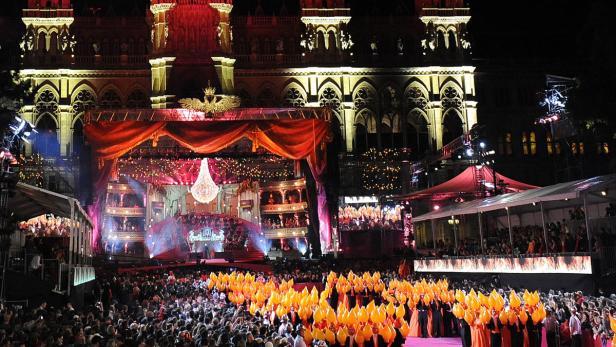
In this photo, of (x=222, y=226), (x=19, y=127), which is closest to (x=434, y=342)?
(x=19, y=127)

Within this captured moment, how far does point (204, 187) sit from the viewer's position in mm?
42656

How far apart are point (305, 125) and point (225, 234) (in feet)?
38.9

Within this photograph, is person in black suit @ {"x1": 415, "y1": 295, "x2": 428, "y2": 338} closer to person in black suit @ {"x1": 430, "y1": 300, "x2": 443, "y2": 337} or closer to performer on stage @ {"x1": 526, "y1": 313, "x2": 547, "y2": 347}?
person in black suit @ {"x1": 430, "y1": 300, "x2": 443, "y2": 337}

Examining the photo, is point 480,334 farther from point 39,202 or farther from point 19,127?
point 19,127

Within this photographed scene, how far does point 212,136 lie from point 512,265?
15.8m

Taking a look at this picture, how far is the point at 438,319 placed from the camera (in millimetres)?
19656

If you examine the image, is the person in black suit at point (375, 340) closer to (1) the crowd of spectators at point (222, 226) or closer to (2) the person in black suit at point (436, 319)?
(2) the person in black suit at point (436, 319)

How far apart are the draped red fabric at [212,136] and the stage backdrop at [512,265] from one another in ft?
25.3

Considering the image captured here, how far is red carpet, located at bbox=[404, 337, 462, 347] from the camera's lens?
18297mm

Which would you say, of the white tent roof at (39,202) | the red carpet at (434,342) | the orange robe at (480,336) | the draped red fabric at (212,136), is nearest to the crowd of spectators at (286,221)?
the draped red fabric at (212,136)

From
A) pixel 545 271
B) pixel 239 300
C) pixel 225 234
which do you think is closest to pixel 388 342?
pixel 239 300

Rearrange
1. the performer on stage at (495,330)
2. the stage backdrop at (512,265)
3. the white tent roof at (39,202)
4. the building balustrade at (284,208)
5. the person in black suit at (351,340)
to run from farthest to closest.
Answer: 1. the building balustrade at (284,208)
2. the white tent roof at (39,202)
3. the stage backdrop at (512,265)
4. the performer on stage at (495,330)
5. the person in black suit at (351,340)

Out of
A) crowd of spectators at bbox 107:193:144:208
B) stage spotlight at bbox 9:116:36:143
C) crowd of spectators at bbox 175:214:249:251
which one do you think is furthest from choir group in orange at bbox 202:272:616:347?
crowd of spectators at bbox 107:193:144:208

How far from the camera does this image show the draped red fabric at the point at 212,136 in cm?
3259
